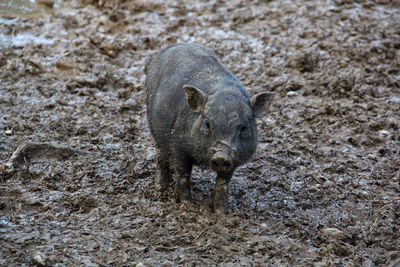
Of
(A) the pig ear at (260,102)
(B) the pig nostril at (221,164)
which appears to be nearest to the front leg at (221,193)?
(B) the pig nostril at (221,164)

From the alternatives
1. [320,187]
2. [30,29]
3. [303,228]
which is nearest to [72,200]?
[303,228]

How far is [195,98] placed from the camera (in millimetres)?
4391

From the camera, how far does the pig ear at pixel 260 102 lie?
4.48 metres

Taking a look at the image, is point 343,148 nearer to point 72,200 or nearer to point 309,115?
point 309,115

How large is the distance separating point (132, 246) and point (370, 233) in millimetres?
2088

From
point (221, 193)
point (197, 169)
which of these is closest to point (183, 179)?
point (221, 193)

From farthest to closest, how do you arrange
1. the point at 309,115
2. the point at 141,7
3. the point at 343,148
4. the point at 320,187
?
the point at 141,7 → the point at 309,115 → the point at 343,148 → the point at 320,187

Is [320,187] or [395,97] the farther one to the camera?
[395,97]

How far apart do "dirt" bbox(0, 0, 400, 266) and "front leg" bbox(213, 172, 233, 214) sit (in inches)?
3.7

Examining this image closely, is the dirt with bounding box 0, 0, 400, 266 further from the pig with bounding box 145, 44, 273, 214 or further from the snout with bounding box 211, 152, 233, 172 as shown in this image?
the snout with bounding box 211, 152, 233, 172

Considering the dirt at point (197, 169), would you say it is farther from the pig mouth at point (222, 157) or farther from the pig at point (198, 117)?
the pig mouth at point (222, 157)

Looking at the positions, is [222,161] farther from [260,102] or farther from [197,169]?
[197,169]

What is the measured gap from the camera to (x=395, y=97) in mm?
6895

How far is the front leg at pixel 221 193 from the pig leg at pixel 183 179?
28 centimetres
